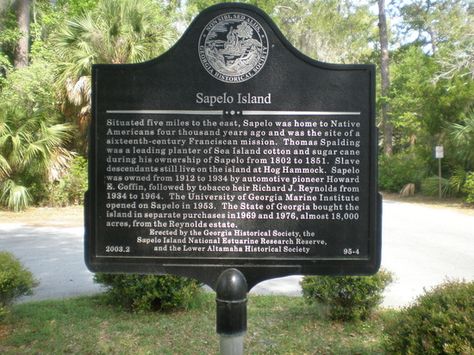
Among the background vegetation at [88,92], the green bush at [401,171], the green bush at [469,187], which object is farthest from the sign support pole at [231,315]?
the green bush at [401,171]

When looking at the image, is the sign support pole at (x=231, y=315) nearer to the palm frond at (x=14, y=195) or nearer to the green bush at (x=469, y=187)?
the palm frond at (x=14, y=195)

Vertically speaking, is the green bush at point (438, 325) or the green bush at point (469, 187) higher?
the green bush at point (469, 187)

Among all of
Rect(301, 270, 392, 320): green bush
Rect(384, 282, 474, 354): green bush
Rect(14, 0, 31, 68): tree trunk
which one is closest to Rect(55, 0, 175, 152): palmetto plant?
Rect(14, 0, 31, 68): tree trunk

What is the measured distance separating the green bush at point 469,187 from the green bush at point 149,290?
48.1 feet

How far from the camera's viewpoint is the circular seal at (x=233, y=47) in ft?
9.64

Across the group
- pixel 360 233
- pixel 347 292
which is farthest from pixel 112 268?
pixel 347 292

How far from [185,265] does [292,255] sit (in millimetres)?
631

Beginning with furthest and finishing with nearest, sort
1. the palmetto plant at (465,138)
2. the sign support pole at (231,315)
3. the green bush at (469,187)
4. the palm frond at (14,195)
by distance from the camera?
the palmetto plant at (465,138), the green bush at (469,187), the palm frond at (14,195), the sign support pole at (231,315)

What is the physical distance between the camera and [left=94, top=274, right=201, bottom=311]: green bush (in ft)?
18.2

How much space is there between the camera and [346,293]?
17.4ft

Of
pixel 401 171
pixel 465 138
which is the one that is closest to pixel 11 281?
pixel 465 138

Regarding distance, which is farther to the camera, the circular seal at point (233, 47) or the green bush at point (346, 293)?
the green bush at point (346, 293)

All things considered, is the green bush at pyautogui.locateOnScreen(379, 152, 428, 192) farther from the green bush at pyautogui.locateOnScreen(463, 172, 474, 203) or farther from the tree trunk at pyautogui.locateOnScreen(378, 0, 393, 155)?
the green bush at pyautogui.locateOnScreen(463, 172, 474, 203)

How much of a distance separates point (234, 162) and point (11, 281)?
3338 millimetres
